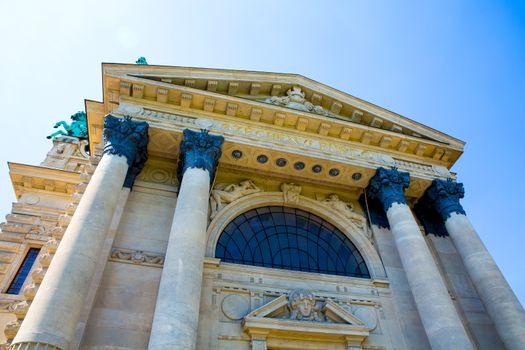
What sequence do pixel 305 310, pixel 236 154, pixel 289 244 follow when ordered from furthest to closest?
1. pixel 236 154
2. pixel 289 244
3. pixel 305 310

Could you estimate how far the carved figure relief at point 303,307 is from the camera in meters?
11.5

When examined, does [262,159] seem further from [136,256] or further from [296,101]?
[136,256]

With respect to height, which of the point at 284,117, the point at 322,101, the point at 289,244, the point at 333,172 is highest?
the point at 322,101

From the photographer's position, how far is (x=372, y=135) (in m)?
16.1

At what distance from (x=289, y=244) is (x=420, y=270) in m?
4.66

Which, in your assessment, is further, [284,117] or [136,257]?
[284,117]

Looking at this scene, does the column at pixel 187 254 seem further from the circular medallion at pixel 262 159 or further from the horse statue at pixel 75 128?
the horse statue at pixel 75 128

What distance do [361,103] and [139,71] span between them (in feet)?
31.5

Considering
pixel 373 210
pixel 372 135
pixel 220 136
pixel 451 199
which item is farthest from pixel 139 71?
pixel 451 199

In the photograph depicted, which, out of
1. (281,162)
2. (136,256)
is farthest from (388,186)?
(136,256)

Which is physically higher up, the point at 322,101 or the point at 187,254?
the point at 322,101

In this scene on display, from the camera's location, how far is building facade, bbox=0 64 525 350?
31.7ft

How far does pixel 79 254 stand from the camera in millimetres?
9023

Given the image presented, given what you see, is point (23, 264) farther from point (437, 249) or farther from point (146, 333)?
point (437, 249)
